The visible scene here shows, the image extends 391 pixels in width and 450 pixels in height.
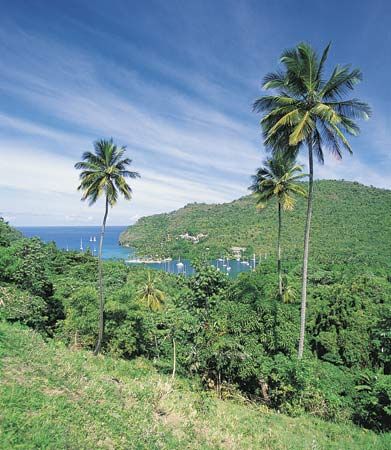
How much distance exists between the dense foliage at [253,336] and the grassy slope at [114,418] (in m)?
1.38

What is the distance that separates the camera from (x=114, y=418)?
551cm

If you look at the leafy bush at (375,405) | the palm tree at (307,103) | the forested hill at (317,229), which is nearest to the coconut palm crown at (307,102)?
the palm tree at (307,103)

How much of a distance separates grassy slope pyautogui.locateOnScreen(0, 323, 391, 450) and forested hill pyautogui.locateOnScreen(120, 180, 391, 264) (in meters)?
68.7

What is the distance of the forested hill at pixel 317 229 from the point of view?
9294 cm

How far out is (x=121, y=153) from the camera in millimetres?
15734

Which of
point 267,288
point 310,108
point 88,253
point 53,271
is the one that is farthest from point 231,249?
point 310,108

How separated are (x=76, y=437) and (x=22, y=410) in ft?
3.24

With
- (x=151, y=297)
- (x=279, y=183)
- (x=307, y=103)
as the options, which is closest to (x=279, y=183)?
(x=279, y=183)

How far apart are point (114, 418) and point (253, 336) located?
8714 millimetres

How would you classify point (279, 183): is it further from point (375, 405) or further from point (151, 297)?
point (151, 297)

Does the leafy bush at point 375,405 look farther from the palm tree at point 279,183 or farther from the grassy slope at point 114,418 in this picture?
the palm tree at point 279,183

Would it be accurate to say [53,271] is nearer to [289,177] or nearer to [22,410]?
[289,177]

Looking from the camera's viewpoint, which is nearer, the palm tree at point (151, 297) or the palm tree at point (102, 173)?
the palm tree at point (102, 173)

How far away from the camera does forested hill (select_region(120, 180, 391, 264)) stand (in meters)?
92.9
